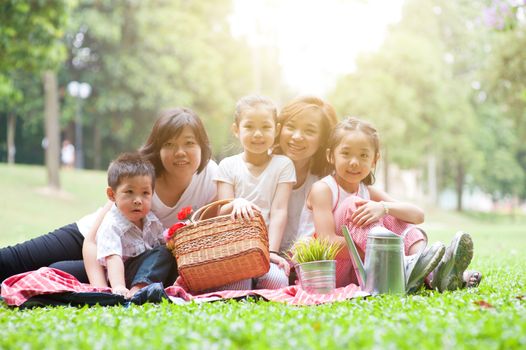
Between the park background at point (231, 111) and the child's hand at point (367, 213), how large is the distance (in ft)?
1.89

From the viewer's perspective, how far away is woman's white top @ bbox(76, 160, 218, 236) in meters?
4.36

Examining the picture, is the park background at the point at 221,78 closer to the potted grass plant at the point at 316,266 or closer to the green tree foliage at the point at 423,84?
the green tree foliage at the point at 423,84

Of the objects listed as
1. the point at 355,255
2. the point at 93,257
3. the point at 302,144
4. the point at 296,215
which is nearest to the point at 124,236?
the point at 93,257

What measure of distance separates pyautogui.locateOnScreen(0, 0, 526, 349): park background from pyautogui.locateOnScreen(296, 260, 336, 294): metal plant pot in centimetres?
36

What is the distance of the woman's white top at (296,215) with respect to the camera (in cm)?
444

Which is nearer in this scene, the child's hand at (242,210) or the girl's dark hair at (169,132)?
the child's hand at (242,210)

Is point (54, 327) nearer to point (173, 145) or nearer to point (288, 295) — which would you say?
point (288, 295)

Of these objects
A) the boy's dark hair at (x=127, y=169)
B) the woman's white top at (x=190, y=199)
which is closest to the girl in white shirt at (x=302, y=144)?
the woman's white top at (x=190, y=199)

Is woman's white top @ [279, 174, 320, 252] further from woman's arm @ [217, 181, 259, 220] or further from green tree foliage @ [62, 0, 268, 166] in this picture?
green tree foliage @ [62, 0, 268, 166]

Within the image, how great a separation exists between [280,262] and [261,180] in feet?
2.19

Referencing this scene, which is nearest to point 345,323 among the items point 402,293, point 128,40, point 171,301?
point 402,293

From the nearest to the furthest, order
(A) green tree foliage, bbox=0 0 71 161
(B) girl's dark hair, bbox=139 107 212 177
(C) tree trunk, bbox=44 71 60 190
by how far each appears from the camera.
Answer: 1. (B) girl's dark hair, bbox=139 107 212 177
2. (A) green tree foliage, bbox=0 0 71 161
3. (C) tree trunk, bbox=44 71 60 190

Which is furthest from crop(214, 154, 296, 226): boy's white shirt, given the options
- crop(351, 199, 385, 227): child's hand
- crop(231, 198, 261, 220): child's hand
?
crop(351, 199, 385, 227): child's hand

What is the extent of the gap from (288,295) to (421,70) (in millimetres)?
17613
